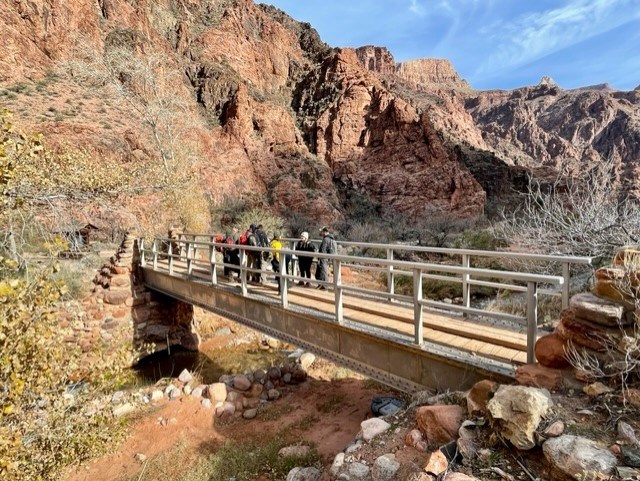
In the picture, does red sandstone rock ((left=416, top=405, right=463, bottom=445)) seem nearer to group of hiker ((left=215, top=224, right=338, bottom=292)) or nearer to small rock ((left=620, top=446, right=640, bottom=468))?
small rock ((left=620, top=446, right=640, bottom=468))

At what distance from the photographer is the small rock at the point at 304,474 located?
17.2 ft

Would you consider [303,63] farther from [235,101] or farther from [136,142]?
[136,142]

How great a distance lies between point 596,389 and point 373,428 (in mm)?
2314

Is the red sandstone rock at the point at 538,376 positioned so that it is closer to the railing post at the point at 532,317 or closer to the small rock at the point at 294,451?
the railing post at the point at 532,317

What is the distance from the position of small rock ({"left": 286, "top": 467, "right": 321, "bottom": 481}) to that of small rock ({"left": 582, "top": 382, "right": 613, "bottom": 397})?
12.2 ft

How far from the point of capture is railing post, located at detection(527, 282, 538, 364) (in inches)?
148

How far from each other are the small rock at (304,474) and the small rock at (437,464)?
9.18ft

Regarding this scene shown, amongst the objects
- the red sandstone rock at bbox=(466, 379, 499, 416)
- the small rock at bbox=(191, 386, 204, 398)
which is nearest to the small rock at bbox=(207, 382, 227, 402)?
the small rock at bbox=(191, 386, 204, 398)

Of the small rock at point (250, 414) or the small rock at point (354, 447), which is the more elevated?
the small rock at point (354, 447)

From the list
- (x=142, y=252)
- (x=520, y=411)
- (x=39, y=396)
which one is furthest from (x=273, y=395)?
(x=142, y=252)

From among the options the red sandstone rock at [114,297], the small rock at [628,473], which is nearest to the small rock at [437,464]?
the small rock at [628,473]

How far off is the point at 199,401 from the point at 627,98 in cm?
14382

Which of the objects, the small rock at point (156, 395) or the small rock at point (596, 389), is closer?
the small rock at point (596, 389)

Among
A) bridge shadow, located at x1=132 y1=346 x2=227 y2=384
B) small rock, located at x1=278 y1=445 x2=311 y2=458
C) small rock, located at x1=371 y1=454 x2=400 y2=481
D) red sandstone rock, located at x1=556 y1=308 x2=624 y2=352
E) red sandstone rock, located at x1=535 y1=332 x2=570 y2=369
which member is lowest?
bridge shadow, located at x1=132 y1=346 x2=227 y2=384
